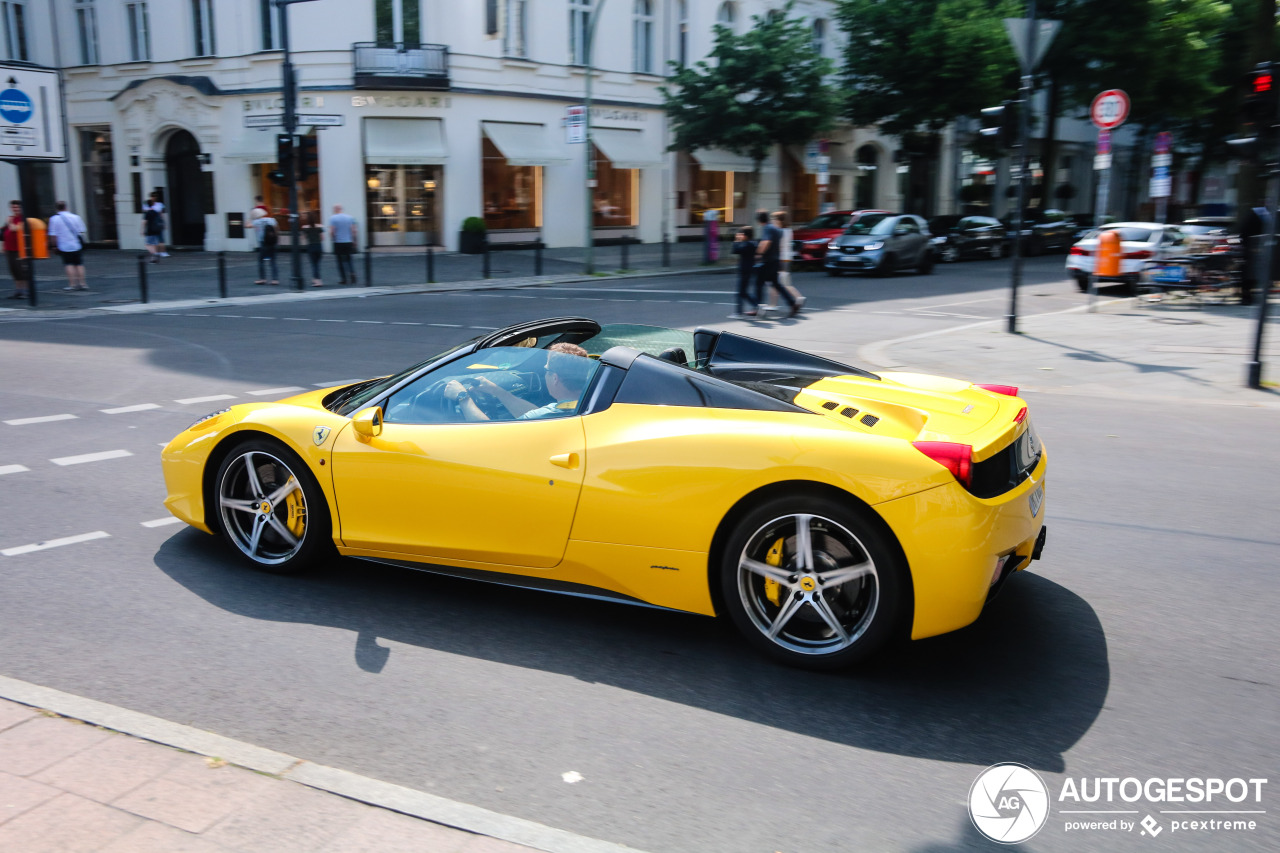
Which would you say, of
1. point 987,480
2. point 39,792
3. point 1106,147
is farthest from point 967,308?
point 39,792

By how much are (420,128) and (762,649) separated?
29883mm

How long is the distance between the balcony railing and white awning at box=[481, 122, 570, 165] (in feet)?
7.15

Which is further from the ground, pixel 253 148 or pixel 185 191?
pixel 253 148

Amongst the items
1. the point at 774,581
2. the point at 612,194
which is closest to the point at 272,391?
the point at 774,581

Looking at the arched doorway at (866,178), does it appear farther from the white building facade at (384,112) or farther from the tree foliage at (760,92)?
the tree foliage at (760,92)

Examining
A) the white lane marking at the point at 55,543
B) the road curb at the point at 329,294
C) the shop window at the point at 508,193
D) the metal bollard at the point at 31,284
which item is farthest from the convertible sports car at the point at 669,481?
the shop window at the point at 508,193

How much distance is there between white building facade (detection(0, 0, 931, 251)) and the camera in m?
30.9

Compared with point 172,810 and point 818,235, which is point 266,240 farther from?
point 172,810

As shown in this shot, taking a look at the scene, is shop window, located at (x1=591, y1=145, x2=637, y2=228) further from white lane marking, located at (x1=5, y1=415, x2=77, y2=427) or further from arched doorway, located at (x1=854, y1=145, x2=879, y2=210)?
white lane marking, located at (x1=5, y1=415, x2=77, y2=427)

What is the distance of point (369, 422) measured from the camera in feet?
15.2

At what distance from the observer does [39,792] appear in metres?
3.08

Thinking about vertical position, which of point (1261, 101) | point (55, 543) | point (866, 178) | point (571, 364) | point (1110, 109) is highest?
point (1110, 109)

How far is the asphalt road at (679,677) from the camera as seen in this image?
10.5 feet

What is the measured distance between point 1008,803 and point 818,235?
2631 cm
